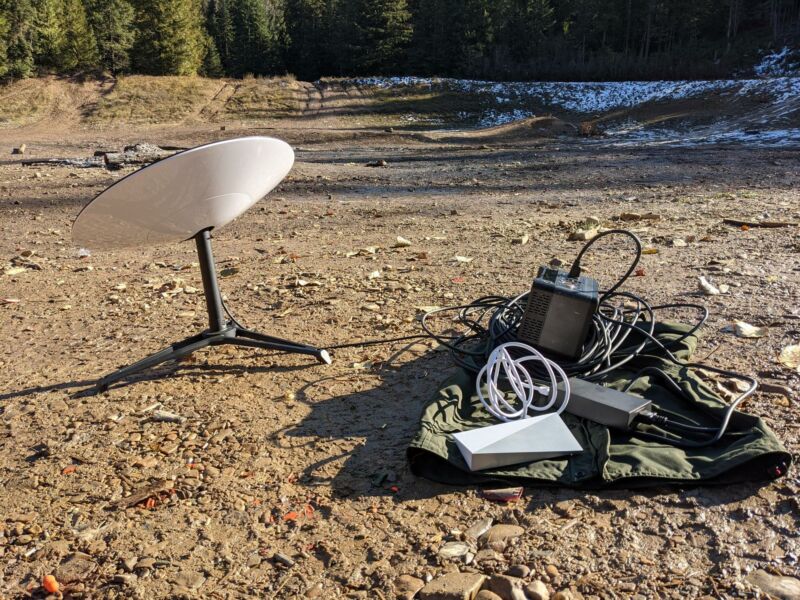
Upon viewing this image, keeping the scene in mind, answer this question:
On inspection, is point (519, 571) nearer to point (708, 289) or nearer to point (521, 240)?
point (708, 289)

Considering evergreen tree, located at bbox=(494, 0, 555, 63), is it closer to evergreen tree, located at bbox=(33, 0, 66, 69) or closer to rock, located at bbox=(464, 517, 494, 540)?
evergreen tree, located at bbox=(33, 0, 66, 69)

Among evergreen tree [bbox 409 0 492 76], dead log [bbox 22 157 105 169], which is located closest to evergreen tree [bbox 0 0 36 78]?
evergreen tree [bbox 409 0 492 76]

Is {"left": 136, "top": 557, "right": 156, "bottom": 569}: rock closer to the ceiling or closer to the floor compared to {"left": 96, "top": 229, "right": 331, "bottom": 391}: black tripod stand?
closer to the floor

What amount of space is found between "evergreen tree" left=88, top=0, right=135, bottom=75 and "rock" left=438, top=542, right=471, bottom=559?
4897cm

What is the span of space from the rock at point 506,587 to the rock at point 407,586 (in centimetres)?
21

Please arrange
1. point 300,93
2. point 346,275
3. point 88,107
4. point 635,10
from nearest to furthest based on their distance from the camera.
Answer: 1. point 346,275
2. point 88,107
3. point 300,93
4. point 635,10

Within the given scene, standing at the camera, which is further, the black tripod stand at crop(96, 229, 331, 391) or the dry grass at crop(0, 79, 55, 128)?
the dry grass at crop(0, 79, 55, 128)

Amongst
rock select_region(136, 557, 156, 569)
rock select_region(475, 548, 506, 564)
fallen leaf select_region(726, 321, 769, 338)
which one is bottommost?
fallen leaf select_region(726, 321, 769, 338)

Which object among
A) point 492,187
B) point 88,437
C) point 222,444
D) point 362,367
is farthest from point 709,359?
point 492,187

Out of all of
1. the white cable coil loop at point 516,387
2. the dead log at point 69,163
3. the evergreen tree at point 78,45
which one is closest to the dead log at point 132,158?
the dead log at point 69,163

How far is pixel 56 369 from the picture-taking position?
3.71m

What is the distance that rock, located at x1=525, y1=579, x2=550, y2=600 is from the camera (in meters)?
1.85

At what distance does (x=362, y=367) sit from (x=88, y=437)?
4.64ft

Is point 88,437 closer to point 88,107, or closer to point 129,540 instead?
point 129,540
